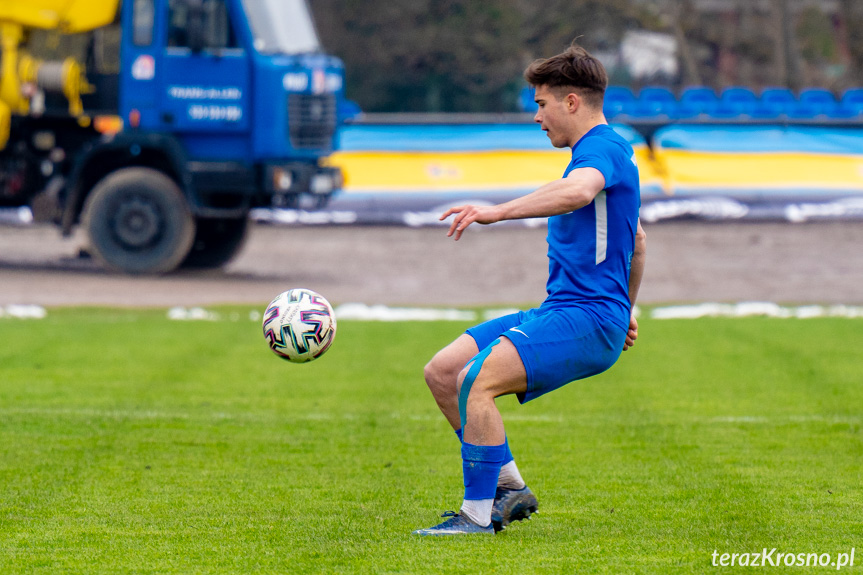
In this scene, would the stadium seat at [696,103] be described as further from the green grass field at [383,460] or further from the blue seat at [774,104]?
the green grass field at [383,460]

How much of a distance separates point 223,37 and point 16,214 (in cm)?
695

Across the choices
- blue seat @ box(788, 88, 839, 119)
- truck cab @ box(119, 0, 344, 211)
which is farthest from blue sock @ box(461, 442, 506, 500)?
blue seat @ box(788, 88, 839, 119)

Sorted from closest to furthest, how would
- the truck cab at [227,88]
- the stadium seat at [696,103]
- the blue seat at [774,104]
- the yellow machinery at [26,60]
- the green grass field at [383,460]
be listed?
the green grass field at [383,460] < the truck cab at [227,88] < the yellow machinery at [26,60] < the stadium seat at [696,103] < the blue seat at [774,104]

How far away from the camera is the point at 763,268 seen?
748 inches

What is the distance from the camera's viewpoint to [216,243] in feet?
62.8

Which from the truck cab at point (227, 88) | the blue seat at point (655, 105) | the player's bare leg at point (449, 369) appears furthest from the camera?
the blue seat at point (655, 105)

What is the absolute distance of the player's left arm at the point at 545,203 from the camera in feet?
14.4

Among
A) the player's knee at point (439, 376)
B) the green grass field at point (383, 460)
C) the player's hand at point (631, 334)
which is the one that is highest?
the player's hand at point (631, 334)

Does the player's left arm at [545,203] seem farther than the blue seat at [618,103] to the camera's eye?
No

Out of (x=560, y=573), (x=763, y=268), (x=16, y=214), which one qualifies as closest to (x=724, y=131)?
(x=763, y=268)

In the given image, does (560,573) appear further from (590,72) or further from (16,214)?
(16,214)

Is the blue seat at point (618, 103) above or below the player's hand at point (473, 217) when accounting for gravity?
above

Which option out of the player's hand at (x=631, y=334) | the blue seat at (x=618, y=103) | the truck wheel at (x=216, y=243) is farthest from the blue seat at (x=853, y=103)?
the player's hand at (x=631, y=334)

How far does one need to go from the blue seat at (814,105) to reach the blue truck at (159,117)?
11.9m
